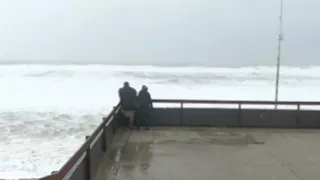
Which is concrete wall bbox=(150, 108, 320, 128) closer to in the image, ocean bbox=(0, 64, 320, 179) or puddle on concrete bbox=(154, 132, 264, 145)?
puddle on concrete bbox=(154, 132, 264, 145)

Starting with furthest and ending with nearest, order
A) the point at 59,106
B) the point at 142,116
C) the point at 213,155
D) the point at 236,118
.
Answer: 1. the point at 59,106
2. the point at 236,118
3. the point at 142,116
4. the point at 213,155

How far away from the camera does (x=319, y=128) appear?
13.7 meters

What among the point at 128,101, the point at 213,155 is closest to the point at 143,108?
the point at 128,101

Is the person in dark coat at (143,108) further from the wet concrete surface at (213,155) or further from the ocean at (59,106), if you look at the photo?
the ocean at (59,106)

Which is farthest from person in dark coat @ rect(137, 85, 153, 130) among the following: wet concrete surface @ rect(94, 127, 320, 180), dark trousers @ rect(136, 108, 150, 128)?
wet concrete surface @ rect(94, 127, 320, 180)

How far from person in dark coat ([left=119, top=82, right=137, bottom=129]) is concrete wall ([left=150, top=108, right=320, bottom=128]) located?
93 cm

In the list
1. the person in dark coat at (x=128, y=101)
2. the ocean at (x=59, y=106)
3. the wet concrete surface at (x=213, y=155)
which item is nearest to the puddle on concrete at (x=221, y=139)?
the wet concrete surface at (x=213, y=155)

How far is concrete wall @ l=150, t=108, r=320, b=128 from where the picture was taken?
1371cm

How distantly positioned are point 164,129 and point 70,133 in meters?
10.9

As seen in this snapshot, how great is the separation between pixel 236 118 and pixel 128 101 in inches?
135

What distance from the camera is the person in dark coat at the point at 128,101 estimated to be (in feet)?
42.2

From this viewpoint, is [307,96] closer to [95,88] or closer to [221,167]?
[95,88]

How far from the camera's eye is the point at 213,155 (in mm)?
9406

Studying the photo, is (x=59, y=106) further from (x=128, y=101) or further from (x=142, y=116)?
(x=142, y=116)
